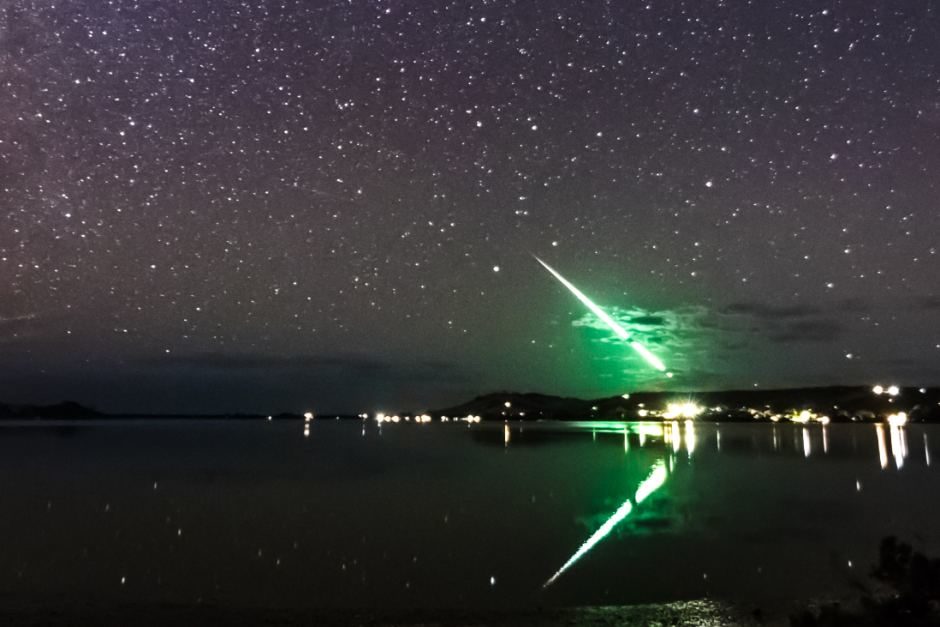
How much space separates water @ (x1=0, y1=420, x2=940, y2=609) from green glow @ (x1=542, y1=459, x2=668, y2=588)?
10 centimetres

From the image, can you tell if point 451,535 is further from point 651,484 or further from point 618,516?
point 651,484

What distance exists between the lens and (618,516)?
24594mm

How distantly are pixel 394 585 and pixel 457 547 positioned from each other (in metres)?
4.37

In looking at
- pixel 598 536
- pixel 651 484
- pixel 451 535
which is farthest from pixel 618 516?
pixel 651 484

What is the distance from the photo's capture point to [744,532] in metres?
21.6

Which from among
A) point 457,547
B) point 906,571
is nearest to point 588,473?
point 457,547

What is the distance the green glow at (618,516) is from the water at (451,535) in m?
0.10

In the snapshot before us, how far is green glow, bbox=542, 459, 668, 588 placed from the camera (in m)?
17.4

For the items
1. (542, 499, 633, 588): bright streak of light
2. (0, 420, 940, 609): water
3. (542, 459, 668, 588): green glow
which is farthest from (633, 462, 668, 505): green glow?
(542, 499, 633, 588): bright streak of light

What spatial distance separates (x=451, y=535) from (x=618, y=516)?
5.75 metres

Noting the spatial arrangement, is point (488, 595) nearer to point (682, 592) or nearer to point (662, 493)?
point (682, 592)

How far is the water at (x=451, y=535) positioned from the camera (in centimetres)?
1516

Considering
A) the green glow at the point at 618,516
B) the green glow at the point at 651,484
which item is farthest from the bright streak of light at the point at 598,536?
the green glow at the point at 651,484

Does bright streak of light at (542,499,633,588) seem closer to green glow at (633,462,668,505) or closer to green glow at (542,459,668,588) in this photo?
green glow at (542,459,668,588)
